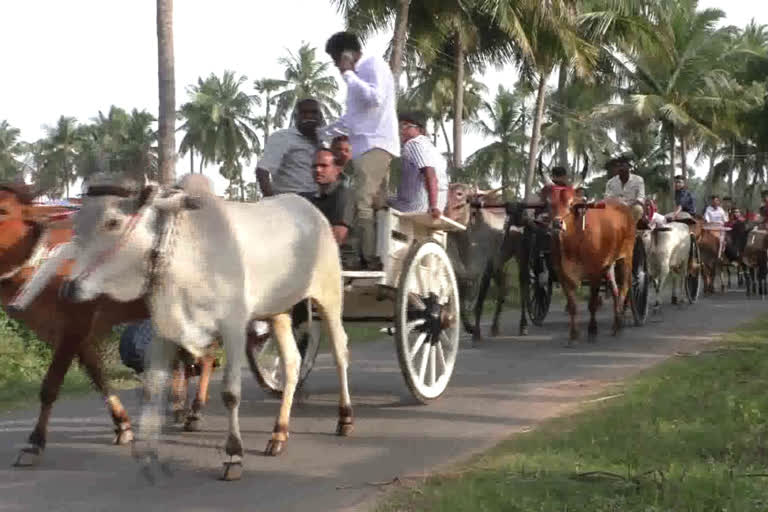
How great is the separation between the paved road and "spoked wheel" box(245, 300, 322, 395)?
218 millimetres

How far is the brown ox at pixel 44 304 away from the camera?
6852 millimetres

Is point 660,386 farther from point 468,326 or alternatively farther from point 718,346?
point 468,326

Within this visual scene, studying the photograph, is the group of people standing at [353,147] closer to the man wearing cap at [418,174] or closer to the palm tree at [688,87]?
the man wearing cap at [418,174]

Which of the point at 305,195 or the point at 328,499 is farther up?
the point at 305,195

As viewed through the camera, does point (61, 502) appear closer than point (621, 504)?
No

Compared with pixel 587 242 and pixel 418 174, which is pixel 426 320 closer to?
pixel 418 174

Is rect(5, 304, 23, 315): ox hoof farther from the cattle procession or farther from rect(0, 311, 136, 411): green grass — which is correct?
rect(0, 311, 136, 411): green grass

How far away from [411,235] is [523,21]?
55.7ft

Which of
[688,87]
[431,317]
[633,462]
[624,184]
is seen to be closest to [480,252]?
[624,184]

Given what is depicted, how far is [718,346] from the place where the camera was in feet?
40.3

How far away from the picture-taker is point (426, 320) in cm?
874

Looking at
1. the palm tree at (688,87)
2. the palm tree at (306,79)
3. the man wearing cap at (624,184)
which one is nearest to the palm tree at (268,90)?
the palm tree at (306,79)

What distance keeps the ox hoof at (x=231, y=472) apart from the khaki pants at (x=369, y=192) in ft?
8.20

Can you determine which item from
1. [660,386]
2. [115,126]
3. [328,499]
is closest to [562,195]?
[660,386]
